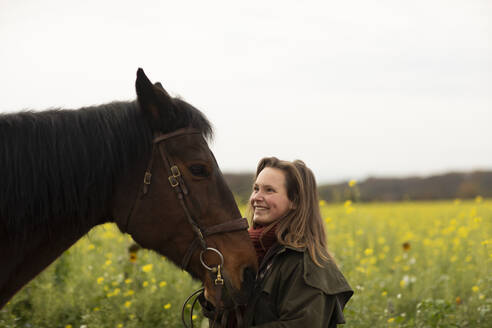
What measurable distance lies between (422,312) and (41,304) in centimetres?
395

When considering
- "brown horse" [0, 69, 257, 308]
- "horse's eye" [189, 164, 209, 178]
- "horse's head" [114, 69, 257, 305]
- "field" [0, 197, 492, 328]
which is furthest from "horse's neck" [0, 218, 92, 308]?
"field" [0, 197, 492, 328]

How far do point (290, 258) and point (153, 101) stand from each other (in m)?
1.13

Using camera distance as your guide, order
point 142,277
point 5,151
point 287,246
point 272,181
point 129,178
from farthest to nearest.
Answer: point 142,277, point 272,181, point 287,246, point 129,178, point 5,151

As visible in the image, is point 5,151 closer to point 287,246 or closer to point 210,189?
point 210,189

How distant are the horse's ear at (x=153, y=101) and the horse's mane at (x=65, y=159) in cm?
4

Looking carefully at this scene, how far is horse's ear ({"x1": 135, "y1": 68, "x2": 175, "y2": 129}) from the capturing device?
2037 mm

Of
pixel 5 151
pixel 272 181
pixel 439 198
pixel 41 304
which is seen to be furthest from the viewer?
pixel 439 198

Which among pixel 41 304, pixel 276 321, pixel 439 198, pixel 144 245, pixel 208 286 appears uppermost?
pixel 144 245

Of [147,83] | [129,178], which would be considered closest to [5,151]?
[129,178]

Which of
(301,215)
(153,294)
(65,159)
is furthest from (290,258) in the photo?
(153,294)

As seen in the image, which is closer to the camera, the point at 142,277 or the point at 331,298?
the point at 331,298

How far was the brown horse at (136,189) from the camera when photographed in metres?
1.99

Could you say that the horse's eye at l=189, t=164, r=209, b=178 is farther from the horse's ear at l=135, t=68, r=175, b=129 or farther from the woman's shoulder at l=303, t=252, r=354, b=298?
the woman's shoulder at l=303, t=252, r=354, b=298

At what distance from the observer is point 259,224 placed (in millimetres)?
2783
